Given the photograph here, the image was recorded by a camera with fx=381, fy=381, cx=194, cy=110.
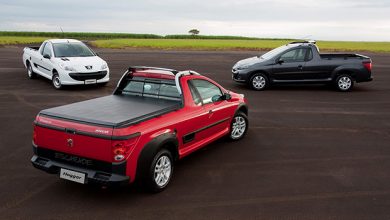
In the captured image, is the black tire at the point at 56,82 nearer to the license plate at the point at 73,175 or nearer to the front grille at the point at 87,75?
the front grille at the point at 87,75

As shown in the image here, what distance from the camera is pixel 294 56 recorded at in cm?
1443

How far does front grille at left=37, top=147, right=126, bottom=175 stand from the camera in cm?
491

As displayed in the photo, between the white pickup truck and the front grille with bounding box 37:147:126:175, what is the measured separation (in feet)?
28.6

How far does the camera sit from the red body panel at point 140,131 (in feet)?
16.0

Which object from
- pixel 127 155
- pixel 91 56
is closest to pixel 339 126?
pixel 127 155

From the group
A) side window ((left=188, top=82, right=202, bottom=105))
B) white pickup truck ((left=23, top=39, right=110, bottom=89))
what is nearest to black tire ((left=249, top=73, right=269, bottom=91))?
white pickup truck ((left=23, top=39, right=110, bottom=89))

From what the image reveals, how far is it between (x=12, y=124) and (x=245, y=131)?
5.50 metres

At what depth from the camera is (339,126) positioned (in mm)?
9398

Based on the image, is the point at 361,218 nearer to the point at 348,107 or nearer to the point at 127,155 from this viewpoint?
the point at 127,155

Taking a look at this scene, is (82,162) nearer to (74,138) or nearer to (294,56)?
(74,138)

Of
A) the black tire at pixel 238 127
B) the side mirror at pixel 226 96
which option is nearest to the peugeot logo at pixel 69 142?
the side mirror at pixel 226 96

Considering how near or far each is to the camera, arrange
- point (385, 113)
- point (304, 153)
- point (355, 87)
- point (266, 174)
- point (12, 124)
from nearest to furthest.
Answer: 1. point (266, 174)
2. point (304, 153)
3. point (12, 124)
4. point (385, 113)
5. point (355, 87)

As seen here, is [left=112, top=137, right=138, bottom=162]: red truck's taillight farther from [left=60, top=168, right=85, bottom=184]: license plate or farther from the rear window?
the rear window

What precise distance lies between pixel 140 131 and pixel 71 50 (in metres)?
11.0
